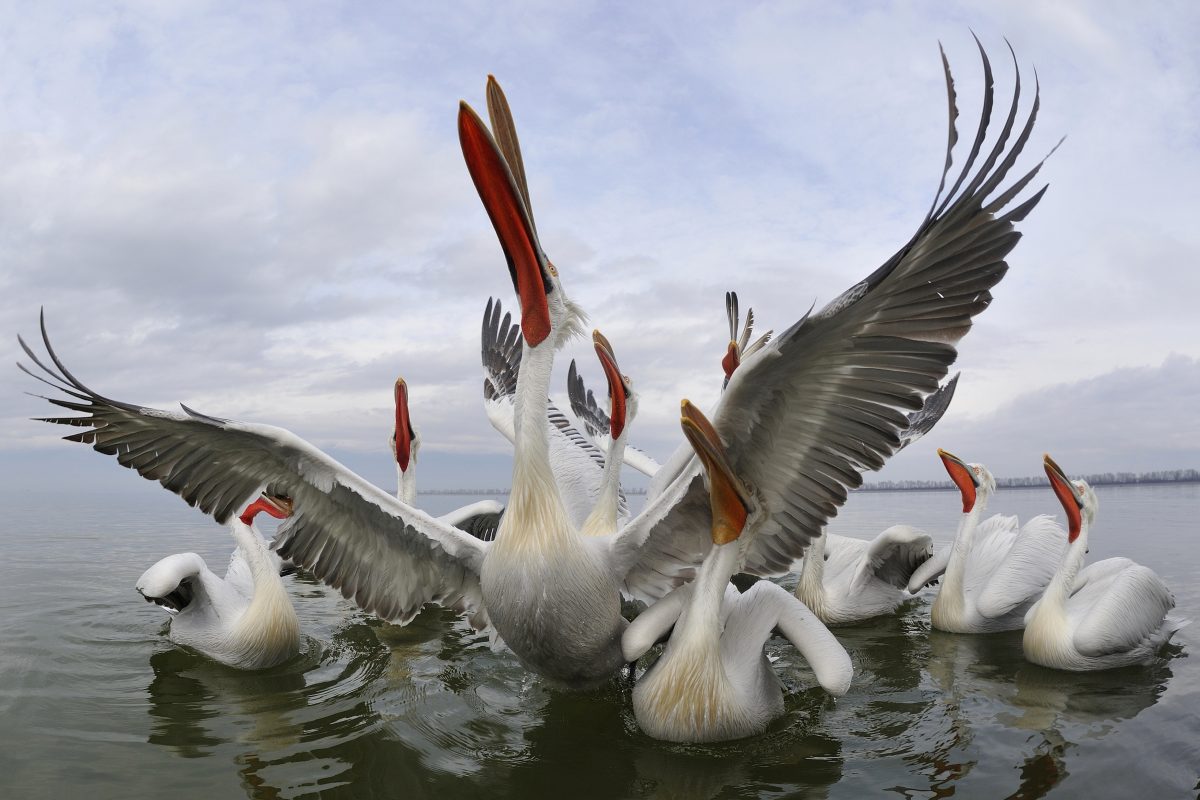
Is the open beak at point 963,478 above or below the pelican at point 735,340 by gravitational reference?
below

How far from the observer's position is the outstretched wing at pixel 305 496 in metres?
4.69

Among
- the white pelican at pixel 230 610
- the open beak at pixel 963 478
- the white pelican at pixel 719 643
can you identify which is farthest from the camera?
the open beak at pixel 963 478

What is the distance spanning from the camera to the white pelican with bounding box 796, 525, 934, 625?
7.17 m

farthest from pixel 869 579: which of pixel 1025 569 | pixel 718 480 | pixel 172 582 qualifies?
pixel 172 582

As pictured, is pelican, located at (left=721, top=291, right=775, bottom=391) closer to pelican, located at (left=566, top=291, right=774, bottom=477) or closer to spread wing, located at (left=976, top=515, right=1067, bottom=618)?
pelican, located at (left=566, top=291, right=774, bottom=477)

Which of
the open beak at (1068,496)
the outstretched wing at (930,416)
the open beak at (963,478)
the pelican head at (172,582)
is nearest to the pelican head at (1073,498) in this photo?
the open beak at (1068,496)

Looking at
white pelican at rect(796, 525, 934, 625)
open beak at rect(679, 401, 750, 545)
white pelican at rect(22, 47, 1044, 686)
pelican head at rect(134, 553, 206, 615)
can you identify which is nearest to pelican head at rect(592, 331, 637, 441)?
white pelican at rect(22, 47, 1044, 686)

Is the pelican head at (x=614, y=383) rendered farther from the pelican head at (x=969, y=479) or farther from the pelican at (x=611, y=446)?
the pelican head at (x=969, y=479)

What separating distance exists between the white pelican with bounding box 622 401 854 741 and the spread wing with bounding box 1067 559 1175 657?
95.3 inches

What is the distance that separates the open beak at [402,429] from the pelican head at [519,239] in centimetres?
401

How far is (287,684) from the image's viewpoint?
5426 mm

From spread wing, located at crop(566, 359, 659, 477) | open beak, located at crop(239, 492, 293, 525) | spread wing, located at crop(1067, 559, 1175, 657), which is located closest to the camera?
spread wing, located at crop(1067, 559, 1175, 657)

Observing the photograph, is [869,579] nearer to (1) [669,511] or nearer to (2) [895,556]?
(2) [895,556]

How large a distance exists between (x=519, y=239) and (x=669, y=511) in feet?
5.69
